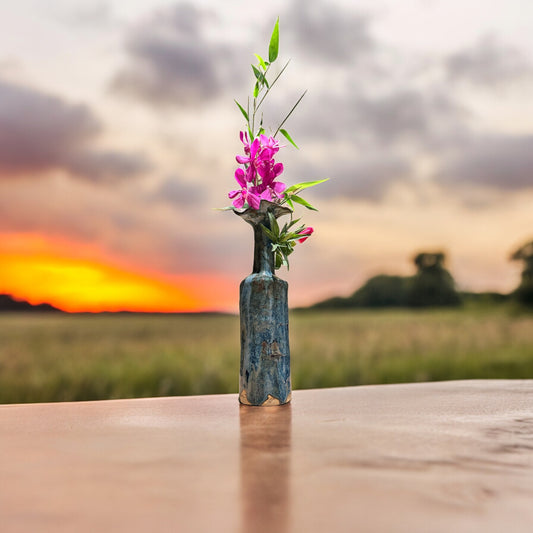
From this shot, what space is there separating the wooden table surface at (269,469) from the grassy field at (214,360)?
1571 mm

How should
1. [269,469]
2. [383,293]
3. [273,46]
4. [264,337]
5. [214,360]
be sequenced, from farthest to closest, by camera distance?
[383,293] < [214,360] < [273,46] < [264,337] < [269,469]

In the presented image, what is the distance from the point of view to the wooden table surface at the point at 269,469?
507 mm

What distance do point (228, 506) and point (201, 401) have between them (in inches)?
28.3

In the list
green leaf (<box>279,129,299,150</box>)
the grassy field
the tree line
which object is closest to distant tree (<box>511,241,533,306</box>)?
the tree line

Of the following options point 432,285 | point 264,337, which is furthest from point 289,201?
point 432,285

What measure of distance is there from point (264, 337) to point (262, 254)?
161 mm

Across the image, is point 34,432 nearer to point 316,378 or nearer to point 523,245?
point 316,378

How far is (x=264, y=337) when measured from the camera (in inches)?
42.6

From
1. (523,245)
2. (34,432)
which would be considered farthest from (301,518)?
(523,245)

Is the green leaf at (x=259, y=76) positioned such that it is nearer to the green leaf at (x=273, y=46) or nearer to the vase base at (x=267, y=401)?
the green leaf at (x=273, y=46)

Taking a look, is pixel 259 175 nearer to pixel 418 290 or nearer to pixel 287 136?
pixel 287 136

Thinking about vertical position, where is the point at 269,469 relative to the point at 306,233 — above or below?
below

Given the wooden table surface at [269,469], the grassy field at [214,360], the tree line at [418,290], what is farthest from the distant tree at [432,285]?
the wooden table surface at [269,469]

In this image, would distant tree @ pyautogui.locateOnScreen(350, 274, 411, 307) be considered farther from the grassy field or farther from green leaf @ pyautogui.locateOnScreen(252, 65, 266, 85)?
green leaf @ pyautogui.locateOnScreen(252, 65, 266, 85)
